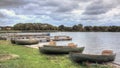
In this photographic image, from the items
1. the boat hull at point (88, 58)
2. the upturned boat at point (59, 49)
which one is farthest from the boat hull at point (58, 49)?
the boat hull at point (88, 58)

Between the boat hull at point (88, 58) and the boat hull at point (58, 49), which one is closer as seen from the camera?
the boat hull at point (88, 58)

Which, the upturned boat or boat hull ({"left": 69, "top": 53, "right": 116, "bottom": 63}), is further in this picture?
the upturned boat

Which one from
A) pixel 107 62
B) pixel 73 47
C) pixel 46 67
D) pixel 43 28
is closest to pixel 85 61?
pixel 107 62

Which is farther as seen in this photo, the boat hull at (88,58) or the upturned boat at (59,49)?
the upturned boat at (59,49)

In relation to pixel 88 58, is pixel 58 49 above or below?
above

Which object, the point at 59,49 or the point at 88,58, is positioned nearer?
the point at 88,58

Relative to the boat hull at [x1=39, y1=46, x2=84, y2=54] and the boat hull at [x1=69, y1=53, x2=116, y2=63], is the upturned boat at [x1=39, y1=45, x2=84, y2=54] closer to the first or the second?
the boat hull at [x1=39, y1=46, x2=84, y2=54]

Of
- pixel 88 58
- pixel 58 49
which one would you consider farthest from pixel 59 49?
pixel 88 58

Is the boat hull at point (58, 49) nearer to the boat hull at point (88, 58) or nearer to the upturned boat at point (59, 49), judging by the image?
the upturned boat at point (59, 49)

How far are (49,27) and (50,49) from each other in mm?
141066

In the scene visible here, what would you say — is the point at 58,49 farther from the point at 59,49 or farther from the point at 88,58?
the point at 88,58

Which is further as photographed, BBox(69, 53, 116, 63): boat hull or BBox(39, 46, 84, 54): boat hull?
BBox(39, 46, 84, 54): boat hull

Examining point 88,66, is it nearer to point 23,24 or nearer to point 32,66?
point 32,66

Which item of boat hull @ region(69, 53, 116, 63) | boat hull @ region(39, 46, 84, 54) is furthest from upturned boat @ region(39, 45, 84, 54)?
boat hull @ region(69, 53, 116, 63)
